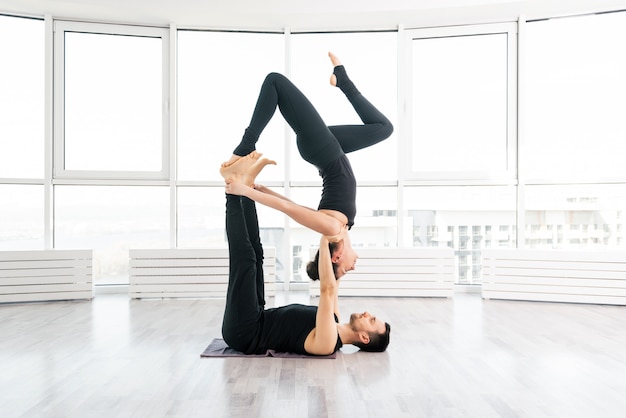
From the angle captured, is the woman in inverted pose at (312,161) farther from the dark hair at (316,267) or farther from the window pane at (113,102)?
the window pane at (113,102)

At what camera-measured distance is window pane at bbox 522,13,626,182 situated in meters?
5.96

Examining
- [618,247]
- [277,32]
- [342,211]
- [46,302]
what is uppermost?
[277,32]

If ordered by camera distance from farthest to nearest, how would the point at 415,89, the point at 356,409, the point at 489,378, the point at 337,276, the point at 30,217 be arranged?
the point at 415,89 → the point at 30,217 → the point at 337,276 → the point at 489,378 → the point at 356,409

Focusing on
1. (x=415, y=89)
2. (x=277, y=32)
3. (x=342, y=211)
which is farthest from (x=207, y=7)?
(x=342, y=211)

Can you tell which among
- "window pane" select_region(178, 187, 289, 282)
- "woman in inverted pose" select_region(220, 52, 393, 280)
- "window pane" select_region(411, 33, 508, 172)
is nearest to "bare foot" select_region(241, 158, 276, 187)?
"woman in inverted pose" select_region(220, 52, 393, 280)

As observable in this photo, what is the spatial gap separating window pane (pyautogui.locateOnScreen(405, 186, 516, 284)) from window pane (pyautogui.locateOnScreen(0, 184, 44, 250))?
4235mm

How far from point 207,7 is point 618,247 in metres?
5.20

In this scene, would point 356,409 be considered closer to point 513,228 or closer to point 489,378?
point 489,378

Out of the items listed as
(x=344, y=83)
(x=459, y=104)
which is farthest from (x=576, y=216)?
(x=344, y=83)

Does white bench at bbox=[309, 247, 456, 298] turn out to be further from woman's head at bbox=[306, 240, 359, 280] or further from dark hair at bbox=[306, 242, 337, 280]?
woman's head at bbox=[306, 240, 359, 280]

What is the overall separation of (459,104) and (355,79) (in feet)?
4.19

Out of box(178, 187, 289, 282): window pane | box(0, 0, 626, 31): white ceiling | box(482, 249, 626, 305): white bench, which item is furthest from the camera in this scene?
box(178, 187, 289, 282): window pane

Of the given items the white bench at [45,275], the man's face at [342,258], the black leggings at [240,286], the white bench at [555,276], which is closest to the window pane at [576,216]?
the white bench at [555,276]

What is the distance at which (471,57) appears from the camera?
6355 mm
